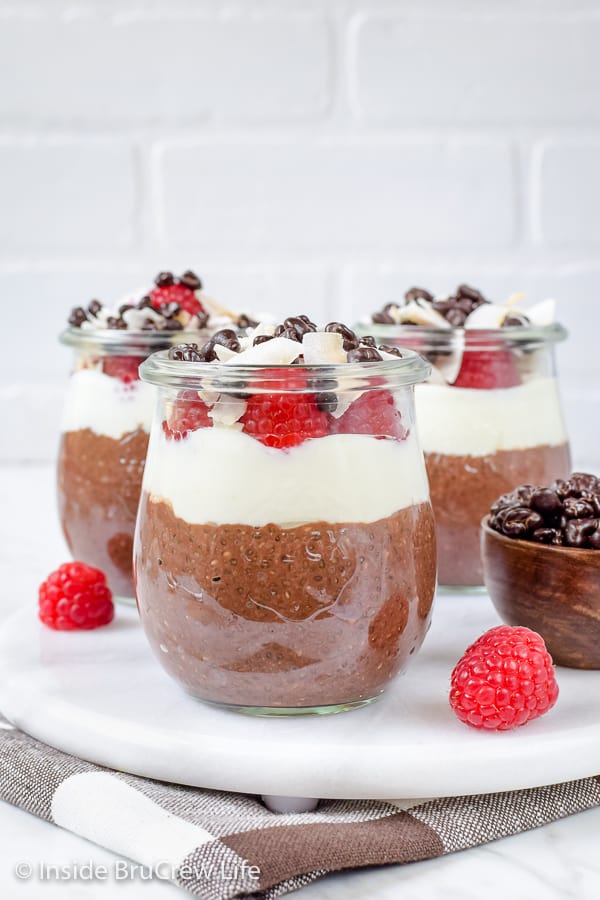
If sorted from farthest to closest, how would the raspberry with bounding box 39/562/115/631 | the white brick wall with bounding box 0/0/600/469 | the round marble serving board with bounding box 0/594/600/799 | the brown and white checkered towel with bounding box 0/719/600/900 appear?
the white brick wall with bounding box 0/0/600/469
the raspberry with bounding box 39/562/115/631
the round marble serving board with bounding box 0/594/600/799
the brown and white checkered towel with bounding box 0/719/600/900

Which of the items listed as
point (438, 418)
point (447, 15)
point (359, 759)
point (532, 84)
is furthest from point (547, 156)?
point (359, 759)

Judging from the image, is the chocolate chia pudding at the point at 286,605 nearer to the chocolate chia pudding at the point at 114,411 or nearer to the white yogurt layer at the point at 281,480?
the white yogurt layer at the point at 281,480

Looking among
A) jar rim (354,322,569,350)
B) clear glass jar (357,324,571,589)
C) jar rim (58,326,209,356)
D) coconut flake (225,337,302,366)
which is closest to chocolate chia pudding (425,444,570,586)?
clear glass jar (357,324,571,589)

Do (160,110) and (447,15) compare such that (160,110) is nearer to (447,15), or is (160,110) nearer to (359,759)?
(447,15)

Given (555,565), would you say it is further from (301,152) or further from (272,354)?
(301,152)

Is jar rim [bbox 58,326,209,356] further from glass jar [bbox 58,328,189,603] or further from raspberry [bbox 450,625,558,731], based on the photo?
raspberry [bbox 450,625,558,731]

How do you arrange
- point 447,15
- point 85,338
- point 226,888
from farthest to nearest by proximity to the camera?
point 447,15
point 85,338
point 226,888

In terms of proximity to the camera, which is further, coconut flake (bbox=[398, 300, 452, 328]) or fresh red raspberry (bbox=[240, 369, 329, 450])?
coconut flake (bbox=[398, 300, 452, 328])
